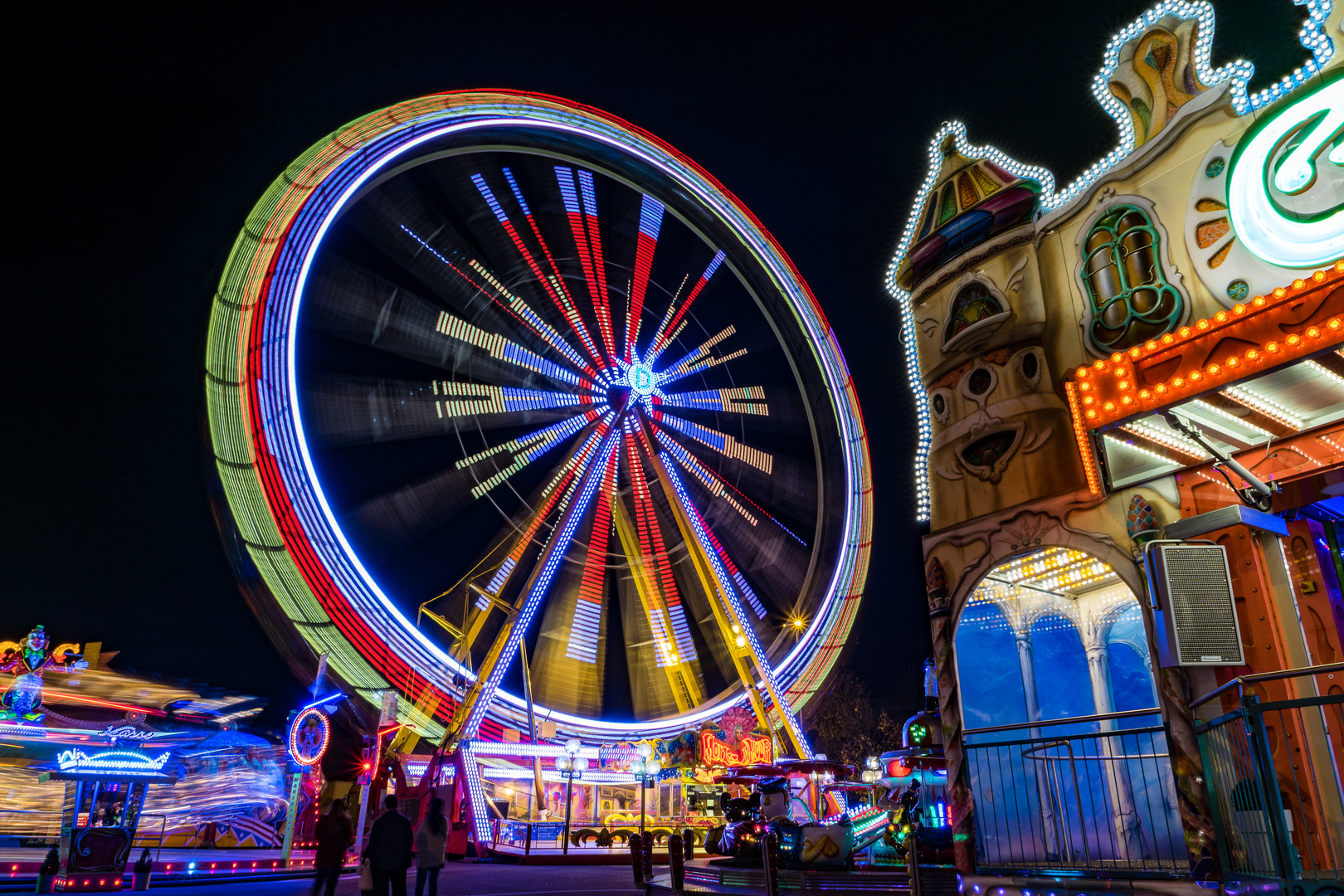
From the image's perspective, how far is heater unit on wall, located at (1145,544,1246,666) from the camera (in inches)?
254

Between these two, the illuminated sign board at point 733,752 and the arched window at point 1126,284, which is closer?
the arched window at point 1126,284

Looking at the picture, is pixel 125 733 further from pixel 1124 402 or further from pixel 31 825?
pixel 1124 402

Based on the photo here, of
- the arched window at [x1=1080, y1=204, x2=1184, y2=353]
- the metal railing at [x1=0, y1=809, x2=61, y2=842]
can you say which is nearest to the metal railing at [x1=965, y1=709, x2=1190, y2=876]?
the arched window at [x1=1080, y1=204, x2=1184, y2=353]

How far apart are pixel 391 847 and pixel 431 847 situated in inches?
44.9

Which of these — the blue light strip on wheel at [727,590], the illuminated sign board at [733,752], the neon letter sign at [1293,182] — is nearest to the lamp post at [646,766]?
the illuminated sign board at [733,752]

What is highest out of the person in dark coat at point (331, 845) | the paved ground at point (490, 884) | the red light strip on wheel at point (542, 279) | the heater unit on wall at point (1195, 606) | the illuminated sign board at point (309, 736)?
the red light strip on wheel at point (542, 279)

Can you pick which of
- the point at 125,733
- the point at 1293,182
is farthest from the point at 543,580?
the point at 1293,182

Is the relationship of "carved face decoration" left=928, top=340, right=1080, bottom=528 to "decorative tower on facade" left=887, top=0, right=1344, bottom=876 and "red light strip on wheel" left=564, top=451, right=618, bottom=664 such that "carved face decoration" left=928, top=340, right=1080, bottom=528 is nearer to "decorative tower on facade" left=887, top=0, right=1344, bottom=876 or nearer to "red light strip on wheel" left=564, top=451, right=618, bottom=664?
"decorative tower on facade" left=887, top=0, right=1344, bottom=876

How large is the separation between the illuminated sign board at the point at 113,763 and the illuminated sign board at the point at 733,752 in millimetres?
16232

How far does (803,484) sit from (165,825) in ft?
63.8

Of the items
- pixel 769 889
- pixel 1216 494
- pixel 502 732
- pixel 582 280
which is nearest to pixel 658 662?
pixel 502 732

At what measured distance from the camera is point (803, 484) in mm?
24141

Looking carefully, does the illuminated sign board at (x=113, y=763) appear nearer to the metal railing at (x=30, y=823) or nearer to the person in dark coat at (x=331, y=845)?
the person in dark coat at (x=331, y=845)

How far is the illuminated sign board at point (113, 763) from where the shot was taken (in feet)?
35.7
